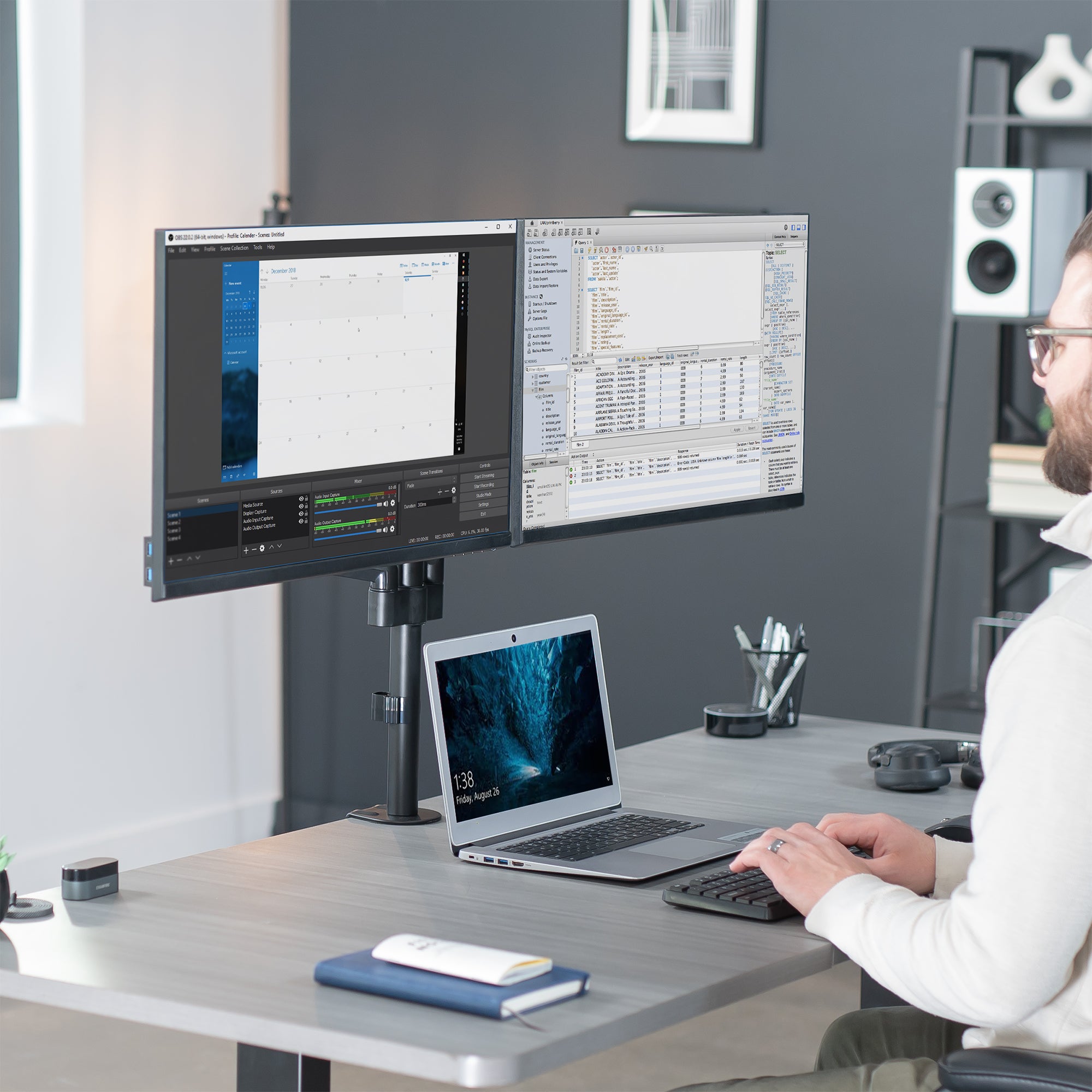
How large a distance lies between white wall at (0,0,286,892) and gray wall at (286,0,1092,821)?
0.66ft

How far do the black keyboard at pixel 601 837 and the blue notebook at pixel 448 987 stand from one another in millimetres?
392

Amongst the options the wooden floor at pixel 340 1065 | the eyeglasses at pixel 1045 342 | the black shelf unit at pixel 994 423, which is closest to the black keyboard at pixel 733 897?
the eyeglasses at pixel 1045 342

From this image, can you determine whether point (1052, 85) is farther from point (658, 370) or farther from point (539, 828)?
point (539, 828)

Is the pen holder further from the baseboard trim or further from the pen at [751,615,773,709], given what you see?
the baseboard trim

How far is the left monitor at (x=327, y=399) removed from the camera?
1816 mm

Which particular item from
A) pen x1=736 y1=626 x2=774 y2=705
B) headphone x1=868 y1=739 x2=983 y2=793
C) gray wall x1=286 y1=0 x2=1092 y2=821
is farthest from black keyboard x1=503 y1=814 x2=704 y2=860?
gray wall x1=286 y1=0 x2=1092 y2=821

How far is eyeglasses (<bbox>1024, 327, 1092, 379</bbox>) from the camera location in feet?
5.21

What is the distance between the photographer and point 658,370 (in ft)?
7.63

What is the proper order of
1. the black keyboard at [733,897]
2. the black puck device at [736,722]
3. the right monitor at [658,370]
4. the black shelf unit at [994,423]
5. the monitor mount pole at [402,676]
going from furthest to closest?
the black shelf unit at [994,423] < the black puck device at [736,722] < the right monitor at [658,370] < the monitor mount pole at [402,676] < the black keyboard at [733,897]

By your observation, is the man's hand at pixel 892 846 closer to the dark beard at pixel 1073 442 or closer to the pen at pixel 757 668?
the dark beard at pixel 1073 442

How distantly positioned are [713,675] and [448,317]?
2.28 m

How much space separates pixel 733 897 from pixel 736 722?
2.80 feet

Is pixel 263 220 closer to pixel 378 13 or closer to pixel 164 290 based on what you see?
pixel 378 13

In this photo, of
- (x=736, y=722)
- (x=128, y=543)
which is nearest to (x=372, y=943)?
(x=736, y=722)
